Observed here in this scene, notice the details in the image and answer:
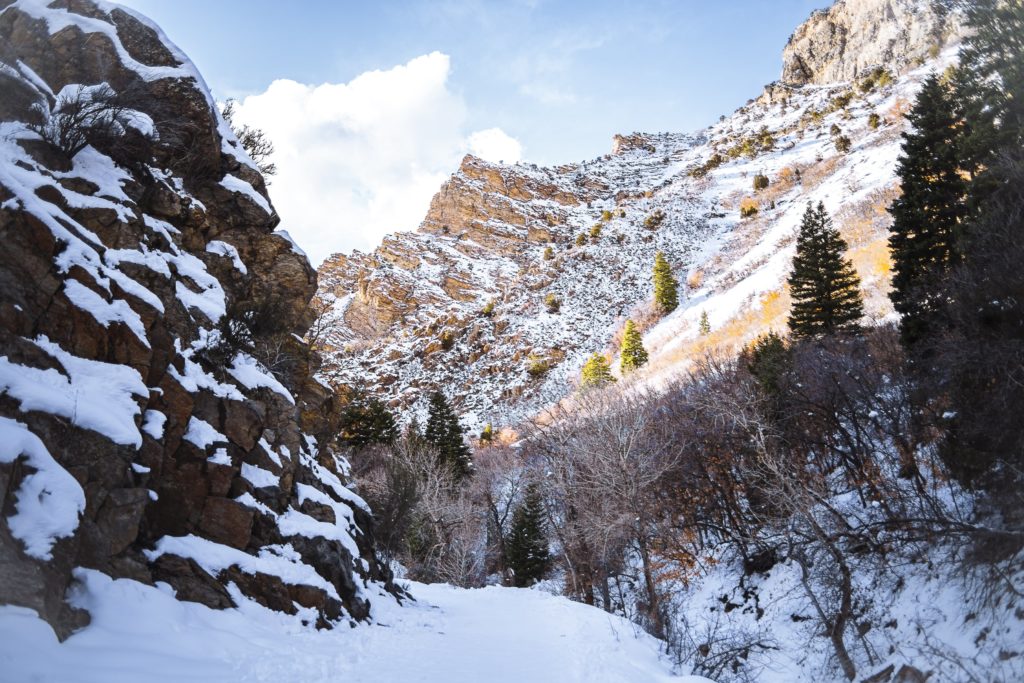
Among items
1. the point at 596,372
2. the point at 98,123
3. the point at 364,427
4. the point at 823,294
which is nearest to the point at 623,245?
the point at 596,372

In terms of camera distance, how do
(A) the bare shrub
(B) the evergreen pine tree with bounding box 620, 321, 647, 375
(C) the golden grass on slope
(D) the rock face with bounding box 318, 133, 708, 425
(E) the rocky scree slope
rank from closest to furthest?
(A) the bare shrub → (C) the golden grass on slope → (B) the evergreen pine tree with bounding box 620, 321, 647, 375 → (E) the rocky scree slope → (D) the rock face with bounding box 318, 133, 708, 425

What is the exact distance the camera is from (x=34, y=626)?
4.86 metres

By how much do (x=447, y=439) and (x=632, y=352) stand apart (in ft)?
62.7

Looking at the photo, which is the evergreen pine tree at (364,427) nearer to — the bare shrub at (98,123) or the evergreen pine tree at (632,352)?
the evergreen pine tree at (632,352)

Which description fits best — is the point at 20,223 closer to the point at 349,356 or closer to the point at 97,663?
the point at 97,663

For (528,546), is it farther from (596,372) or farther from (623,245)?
(623,245)

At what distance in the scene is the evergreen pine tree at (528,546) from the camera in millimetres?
26531

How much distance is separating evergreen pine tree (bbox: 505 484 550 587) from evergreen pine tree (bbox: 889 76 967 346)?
17.5m

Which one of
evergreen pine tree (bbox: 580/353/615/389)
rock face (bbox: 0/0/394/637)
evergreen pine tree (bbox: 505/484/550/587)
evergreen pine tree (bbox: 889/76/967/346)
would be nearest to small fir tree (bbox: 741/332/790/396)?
evergreen pine tree (bbox: 889/76/967/346)

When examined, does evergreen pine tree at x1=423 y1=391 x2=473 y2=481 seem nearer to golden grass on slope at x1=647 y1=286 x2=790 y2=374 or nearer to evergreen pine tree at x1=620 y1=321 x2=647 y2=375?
golden grass on slope at x1=647 y1=286 x2=790 y2=374

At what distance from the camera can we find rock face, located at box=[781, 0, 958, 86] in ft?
341

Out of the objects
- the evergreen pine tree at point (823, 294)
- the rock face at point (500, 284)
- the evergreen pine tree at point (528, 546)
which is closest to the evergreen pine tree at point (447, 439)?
the evergreen pine tree at point (528, 546)

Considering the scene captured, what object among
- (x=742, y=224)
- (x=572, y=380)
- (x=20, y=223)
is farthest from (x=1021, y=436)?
(x=742, y=224)

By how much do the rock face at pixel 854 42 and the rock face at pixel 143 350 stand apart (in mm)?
114595
